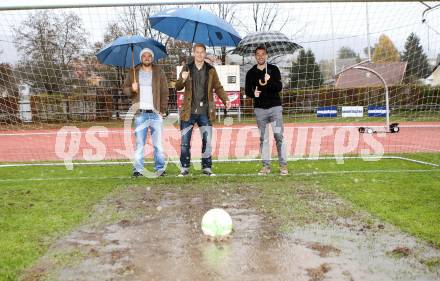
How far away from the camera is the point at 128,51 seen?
8453 millimetres

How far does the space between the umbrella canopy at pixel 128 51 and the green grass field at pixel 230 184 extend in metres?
2.03

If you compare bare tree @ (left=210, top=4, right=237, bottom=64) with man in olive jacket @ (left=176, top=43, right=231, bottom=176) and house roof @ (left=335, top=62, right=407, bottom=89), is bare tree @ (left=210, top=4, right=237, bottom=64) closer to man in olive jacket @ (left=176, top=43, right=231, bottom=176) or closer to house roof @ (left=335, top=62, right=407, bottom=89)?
man in olive jacket @ (left=176, top=43, right=231, bottom=176)

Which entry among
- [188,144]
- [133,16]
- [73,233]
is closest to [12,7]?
[133,16]

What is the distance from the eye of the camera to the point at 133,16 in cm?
945

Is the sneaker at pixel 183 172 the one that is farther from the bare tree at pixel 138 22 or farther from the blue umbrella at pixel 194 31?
the bare tree at pixel 138 22

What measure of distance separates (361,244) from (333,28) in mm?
6186

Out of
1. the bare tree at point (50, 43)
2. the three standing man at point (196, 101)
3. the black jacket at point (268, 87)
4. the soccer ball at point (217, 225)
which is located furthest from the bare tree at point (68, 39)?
the soccer ball at point (217, 225)

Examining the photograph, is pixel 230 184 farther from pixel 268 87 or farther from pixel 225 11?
pixel 225 11

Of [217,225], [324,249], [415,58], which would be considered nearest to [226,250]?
[217,225]

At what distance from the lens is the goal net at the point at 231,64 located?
9109 mm

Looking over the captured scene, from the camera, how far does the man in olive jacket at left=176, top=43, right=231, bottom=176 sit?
24.6 ft

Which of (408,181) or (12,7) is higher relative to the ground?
(12,7)

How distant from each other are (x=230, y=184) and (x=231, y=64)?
5499mm

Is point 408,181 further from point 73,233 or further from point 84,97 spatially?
point 84,97
